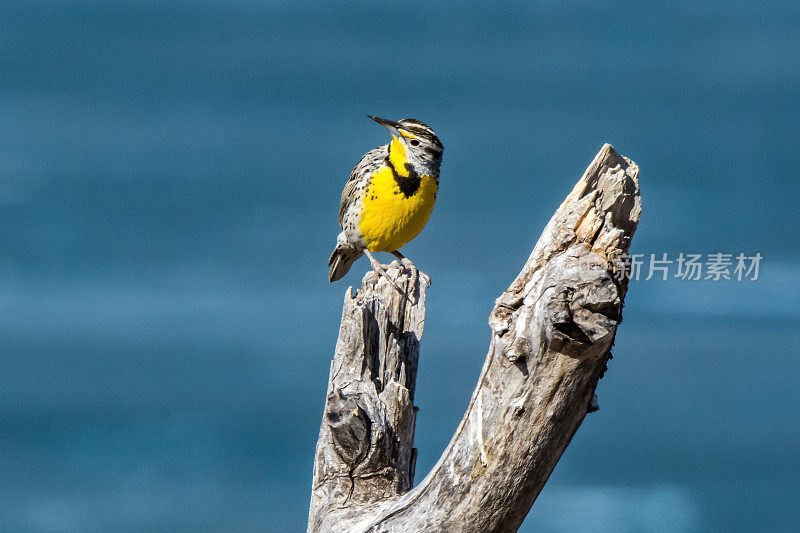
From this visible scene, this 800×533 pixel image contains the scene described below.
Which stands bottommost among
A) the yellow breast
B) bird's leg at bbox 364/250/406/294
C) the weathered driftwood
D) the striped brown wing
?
the weathered driftwood

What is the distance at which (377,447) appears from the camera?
732 centimetres

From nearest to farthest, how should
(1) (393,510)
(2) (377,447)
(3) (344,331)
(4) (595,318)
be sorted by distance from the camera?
(4) (595,318) → (1) (393,510) → (2) (377,447) → (3) (344,331)

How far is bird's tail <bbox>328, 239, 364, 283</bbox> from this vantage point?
1018 centimetres

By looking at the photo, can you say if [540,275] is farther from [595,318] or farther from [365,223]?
[365,223]

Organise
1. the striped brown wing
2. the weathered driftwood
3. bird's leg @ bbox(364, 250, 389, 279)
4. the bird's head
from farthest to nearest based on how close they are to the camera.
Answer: the striped brown wing → the bird's head → bird's leg @ bbox(364, 250, 389, 279) → the weathered driftwood

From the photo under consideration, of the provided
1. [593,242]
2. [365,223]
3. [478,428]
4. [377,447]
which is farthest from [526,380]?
[365,223]

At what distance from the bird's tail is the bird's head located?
138 cm

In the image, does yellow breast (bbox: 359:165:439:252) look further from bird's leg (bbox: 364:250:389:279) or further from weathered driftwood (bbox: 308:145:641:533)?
weathered driftwood (bbox: 308:145:641:533)

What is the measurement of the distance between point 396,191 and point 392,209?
0.19 meters

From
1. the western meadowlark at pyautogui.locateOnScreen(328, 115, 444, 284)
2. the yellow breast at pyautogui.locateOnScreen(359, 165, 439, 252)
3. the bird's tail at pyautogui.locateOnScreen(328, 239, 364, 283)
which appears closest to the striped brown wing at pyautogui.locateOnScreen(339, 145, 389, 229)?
the western meadowlark at pyautogui.locateOnScreen(328, 115, 444, 284)

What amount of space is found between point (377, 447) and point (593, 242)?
3.02 meters

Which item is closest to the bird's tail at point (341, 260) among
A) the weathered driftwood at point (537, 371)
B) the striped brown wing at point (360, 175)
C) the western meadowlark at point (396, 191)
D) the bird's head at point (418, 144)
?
the striped brown wing at point (360, 175)

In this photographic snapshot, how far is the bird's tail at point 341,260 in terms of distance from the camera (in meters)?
10.2

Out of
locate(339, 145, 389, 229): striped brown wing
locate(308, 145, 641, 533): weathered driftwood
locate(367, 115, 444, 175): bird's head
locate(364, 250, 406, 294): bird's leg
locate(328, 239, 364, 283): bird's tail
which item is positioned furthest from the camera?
locate(328, 239, 364, 283): bird's tail
